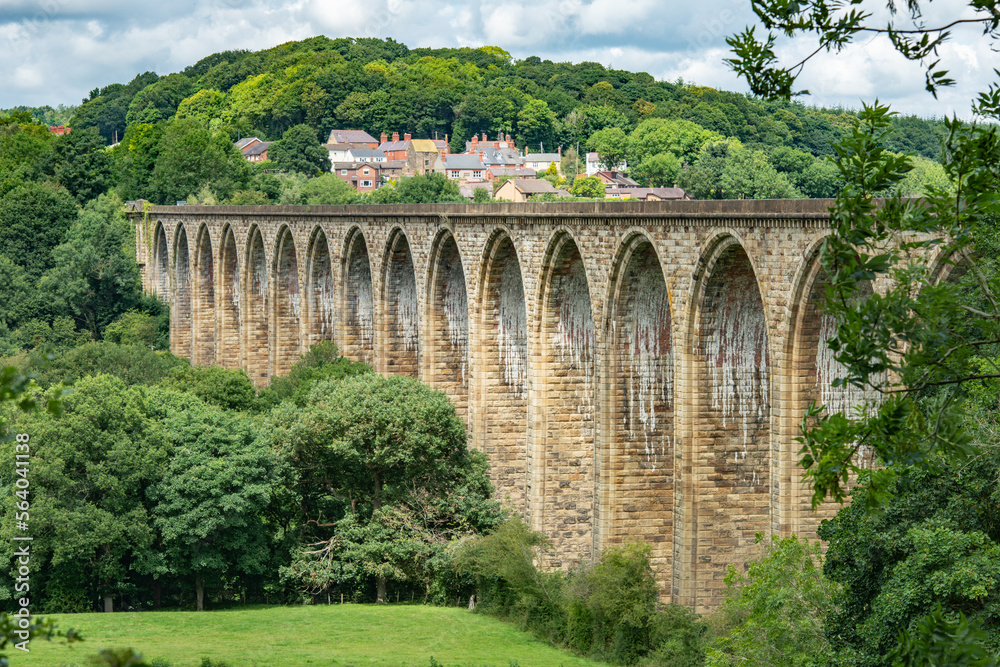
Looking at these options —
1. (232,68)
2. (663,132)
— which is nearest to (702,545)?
(663,132)

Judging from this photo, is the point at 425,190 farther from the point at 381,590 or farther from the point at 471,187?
the point at 381,590

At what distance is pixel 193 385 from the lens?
47.9 m

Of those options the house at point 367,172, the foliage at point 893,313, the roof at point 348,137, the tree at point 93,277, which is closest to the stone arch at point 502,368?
the foliage at point 893,313

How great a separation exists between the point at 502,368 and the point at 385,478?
607cm

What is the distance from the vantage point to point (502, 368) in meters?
41.3

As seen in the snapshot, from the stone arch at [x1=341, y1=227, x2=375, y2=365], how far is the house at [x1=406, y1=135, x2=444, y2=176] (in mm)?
100522

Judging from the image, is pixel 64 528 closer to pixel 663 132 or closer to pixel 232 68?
pixel 663 132

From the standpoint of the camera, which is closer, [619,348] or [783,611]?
[783,611]

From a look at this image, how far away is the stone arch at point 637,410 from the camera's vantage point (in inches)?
1291

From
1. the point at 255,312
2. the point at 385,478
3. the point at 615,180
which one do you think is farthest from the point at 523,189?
the point at 385,478

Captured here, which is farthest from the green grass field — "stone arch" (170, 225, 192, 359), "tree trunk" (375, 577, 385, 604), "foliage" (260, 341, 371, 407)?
"stone arch" (170, 225, 192, 359)

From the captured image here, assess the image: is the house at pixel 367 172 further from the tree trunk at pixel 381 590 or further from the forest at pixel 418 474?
the tree trunk at pixel 381 590

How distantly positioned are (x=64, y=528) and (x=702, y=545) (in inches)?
624

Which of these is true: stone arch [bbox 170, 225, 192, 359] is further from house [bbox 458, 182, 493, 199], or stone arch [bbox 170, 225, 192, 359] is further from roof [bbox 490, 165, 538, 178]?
roof [bbox 490, 165, 538, 178]
